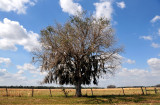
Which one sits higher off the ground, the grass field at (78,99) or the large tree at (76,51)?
the large tree at (76,51)

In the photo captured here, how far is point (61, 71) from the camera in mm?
29500

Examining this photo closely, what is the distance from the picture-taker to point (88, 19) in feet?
98.1

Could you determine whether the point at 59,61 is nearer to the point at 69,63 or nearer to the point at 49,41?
the point at 69,63

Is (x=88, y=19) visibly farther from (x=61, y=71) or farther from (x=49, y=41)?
(x=61, y=71)

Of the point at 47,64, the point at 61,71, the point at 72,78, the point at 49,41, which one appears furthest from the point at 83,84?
the point at 49,41

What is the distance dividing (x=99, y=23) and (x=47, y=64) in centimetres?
1121

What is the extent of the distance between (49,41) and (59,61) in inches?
146

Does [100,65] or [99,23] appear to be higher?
[99,23]

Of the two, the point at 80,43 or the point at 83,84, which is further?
the point at 83,84

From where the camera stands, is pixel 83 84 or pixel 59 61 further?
pixel 83 84

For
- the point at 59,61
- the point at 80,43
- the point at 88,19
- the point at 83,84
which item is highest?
the point at 88,19

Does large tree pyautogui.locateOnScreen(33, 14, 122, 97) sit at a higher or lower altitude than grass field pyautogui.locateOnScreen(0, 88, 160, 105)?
higher

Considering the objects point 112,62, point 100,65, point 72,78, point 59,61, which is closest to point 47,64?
point 59,61

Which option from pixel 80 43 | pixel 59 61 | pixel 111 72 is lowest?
pixel 111 72
